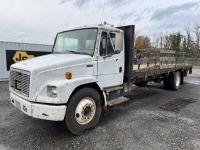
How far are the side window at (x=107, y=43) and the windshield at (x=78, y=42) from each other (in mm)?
222

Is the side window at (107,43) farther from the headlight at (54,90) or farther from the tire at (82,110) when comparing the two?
the headlight at (54,90)

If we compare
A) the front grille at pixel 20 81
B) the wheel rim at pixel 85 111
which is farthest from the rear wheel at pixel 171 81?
the front grille at pixel 20 81

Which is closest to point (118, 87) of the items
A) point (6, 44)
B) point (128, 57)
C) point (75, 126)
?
point (128, 57)

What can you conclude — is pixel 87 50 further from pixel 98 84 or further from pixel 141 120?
pixel 141 120

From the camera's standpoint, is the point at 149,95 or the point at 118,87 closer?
the point at 118,87

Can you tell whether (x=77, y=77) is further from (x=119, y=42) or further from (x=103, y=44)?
(x=119, y=42)

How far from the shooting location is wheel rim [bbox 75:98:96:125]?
166 inches

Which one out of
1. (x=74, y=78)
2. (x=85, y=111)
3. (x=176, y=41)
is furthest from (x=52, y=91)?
(x=176, y=41)

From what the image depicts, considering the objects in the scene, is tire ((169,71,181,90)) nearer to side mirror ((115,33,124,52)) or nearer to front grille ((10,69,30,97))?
side mirror ((115,33,124,52))

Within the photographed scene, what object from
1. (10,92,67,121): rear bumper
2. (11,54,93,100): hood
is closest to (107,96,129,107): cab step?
(11,54,93,100): hood

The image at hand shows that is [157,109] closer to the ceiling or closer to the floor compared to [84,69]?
closer to the floor

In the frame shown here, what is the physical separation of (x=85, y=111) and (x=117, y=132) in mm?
936

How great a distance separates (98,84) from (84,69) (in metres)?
0.57

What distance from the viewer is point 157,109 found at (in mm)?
6477
